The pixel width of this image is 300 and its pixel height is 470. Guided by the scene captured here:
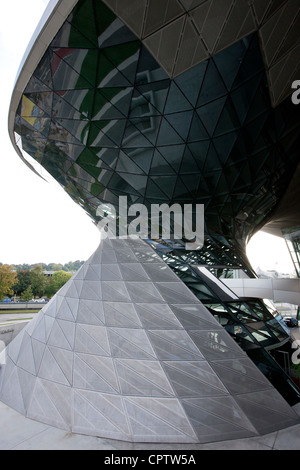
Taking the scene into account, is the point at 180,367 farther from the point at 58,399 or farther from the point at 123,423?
the point at 58,399

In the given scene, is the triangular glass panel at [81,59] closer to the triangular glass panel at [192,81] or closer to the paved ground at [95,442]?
the triangular glass panel at [192,81]

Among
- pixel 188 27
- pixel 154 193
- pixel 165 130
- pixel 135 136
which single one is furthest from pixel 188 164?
pixel 188 27

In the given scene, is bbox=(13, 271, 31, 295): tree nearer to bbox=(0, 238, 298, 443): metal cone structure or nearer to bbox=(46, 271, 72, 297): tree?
bbox=(46, 271, 72, 297): tree

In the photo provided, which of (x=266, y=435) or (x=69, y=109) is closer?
(x=266, y=435)

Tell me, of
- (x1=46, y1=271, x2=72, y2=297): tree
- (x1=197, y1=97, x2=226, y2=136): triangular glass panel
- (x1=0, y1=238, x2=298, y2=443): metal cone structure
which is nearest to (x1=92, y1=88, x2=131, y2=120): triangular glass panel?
(x1=197, y1=97, x2=226, y2=136): triangular glass panel

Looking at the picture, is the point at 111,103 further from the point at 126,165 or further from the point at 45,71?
the point at 126,165

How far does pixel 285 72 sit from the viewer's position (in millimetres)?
7926

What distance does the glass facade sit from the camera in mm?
7340

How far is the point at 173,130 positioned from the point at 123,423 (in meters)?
10.0

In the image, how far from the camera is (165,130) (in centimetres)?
945

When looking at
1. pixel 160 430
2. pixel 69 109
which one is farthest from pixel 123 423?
pixel 69 109

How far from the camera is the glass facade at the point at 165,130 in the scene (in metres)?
7.34

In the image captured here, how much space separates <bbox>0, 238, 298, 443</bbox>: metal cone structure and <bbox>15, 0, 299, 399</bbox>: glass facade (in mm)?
1448

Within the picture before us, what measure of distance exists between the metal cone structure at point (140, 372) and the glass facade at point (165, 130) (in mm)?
1448
